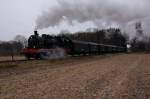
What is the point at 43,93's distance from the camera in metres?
11.9

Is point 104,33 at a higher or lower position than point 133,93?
higher

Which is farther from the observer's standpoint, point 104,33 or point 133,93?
point 104,33

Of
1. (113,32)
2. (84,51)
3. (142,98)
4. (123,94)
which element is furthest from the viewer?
(113,32)

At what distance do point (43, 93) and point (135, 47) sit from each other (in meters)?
102

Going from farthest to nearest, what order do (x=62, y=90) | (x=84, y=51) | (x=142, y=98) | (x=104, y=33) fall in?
(x=104, y=33) → (x=84, y=51) → (x=62, y=90) → (x=142, y=98)

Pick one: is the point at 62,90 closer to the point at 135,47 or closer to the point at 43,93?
A: the point at 43,93

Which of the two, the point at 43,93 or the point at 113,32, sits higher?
the point at 113,32

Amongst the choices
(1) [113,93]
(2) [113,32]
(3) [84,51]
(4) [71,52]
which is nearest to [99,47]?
(3) [84,51]

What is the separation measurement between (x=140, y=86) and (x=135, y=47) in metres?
100

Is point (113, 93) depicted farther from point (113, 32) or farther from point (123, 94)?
point (113, 32)

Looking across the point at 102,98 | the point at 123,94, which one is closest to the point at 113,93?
Answer: the point at 123,94

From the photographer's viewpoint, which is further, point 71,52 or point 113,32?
point 113,32

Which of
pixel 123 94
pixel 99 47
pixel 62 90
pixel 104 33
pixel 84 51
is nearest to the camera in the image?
pixel 123 94

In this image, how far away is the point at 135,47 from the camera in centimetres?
11175
